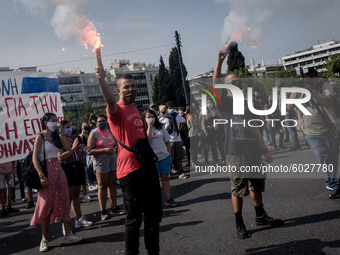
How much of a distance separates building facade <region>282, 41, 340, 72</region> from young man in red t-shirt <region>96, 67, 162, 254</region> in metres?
149

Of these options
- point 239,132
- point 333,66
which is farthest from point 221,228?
point 333,66

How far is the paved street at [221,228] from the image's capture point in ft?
13.7

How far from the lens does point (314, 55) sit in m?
156

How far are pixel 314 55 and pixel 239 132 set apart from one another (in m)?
165

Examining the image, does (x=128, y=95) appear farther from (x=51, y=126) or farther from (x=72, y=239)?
(x=72, y=239)

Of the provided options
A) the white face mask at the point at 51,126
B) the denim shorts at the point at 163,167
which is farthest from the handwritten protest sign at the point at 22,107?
the denim shorts at the point at 163,167

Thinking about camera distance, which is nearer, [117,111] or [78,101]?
[117,111]

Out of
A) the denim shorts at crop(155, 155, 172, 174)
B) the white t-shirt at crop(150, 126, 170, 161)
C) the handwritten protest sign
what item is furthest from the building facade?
the handwritten protest sign

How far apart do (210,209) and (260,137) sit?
1873 millimetres

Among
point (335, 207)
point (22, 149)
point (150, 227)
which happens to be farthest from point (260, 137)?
point (22, 149)

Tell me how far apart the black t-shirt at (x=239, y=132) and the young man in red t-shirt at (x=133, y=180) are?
1.35 m

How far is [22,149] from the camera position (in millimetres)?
6738

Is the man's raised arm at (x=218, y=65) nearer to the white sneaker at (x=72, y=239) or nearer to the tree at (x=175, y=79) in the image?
the white sneaker at (x=72, y=239)

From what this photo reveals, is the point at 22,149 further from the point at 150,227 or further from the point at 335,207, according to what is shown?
the point at 335,207
